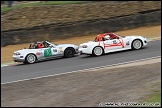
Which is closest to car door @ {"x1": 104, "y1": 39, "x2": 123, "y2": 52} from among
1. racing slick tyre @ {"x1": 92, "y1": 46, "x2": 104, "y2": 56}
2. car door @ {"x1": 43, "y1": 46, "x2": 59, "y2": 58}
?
racing slick tyre @ {"x1": 92, "y1": 46, "x2": 104, "y2": 56}

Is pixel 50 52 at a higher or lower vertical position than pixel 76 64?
higher

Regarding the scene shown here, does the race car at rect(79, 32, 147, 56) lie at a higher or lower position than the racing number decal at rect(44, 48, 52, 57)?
higher

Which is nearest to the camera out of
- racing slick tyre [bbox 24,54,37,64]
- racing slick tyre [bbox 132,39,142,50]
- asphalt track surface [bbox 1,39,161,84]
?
asphalt track surface [bbox 1,39,161,84]

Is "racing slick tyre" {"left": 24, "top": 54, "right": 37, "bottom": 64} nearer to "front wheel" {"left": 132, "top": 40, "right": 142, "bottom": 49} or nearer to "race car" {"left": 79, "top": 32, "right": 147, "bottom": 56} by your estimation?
"race car" {"left": 79, "top": 32, "right": 147, "bottom": 56}

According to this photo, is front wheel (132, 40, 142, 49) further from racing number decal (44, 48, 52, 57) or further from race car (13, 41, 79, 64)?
racing number decal (44, 48, 52, 57)

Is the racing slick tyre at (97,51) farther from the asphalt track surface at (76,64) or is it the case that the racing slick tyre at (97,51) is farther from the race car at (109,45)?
the asphalt track surface at (76,64)

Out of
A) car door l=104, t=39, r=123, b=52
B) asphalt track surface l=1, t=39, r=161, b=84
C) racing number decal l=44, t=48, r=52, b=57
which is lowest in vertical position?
asphalt track surface l=1, t=39, r=161, b=84

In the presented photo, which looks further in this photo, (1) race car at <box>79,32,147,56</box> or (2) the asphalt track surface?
(1) race car at <box>79,32,147,56</box>

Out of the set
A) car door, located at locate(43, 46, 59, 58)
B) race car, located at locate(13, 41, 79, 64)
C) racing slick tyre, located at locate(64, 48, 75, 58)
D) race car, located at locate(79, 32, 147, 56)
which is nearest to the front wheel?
race car, located at locate(79, 32, 147, 56)

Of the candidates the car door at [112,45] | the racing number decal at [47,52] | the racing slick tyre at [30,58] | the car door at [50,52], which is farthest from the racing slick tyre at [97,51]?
the racing slick tyre at [30,58]

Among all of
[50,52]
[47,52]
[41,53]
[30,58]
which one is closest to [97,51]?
[50,52]

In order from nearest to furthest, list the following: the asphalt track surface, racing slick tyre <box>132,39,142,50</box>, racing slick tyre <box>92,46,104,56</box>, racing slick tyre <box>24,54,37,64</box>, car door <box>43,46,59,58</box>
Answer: the asphalt track surface
racing slick tyre <box>92,46,104,56</box>
racing slick tyre <box>132,39,142,50</box>
racing slick tyre <box>24,54,37,64</box>
car door <box>43,46,59,58</box>

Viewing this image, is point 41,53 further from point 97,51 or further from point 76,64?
point 76,64

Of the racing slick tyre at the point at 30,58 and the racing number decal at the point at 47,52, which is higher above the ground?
the racing number decal at the point at 47,52
